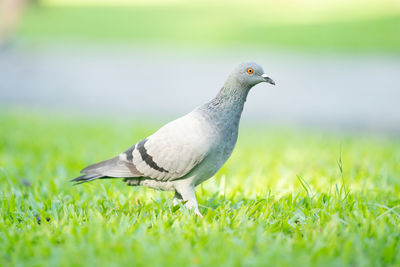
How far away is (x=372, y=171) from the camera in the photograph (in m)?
4.27

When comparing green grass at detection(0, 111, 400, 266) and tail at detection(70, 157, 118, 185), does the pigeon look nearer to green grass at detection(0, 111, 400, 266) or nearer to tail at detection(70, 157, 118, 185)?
tail at detection(70, 157, 118, 185)

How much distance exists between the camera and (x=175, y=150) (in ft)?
9.21

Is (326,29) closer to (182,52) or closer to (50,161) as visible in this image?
(182,52)

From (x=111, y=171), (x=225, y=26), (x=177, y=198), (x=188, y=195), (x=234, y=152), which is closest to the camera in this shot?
(x=188, y=195)

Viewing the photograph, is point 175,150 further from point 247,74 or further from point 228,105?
point 247,74

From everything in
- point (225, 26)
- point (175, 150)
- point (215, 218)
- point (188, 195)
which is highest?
point (225, 26)

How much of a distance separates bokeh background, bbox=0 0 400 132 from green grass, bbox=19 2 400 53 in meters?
0.05

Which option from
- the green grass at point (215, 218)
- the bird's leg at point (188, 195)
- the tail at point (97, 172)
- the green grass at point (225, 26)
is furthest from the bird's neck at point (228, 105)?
the green grass at point (225, 26)

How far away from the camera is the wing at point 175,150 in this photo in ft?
9.04

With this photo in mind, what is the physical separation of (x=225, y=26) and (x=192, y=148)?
1933cm

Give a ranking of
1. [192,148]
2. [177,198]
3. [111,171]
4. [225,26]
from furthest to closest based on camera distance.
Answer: [225,26], [177,198], [111,171], [192,148]

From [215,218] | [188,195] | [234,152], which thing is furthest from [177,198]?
[234,152]

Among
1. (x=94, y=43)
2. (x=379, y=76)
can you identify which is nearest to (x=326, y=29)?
(x=379, y=76)

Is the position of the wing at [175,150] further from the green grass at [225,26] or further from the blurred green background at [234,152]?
the green grass at [225,26]
